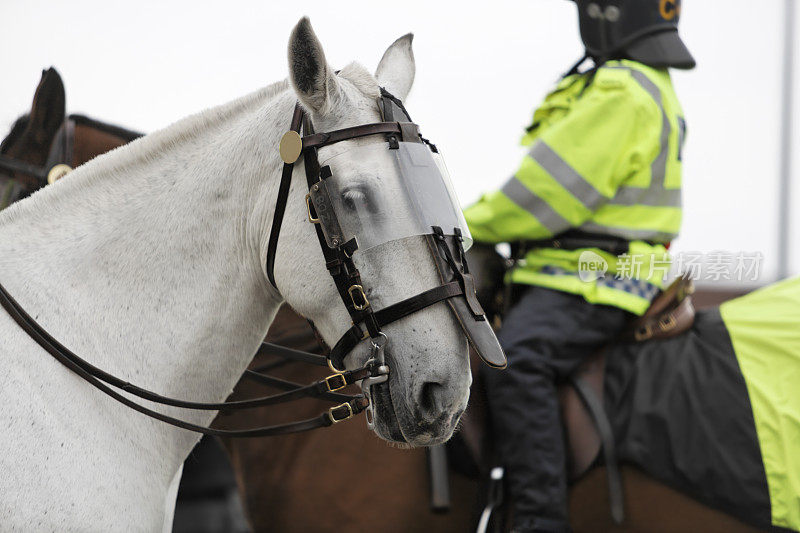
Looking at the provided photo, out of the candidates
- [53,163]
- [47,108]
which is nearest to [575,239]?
[53,163]

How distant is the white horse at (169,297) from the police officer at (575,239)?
1.08m

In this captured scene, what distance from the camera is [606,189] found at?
2785 millimetres

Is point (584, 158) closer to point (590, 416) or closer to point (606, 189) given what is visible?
point (606, 189)

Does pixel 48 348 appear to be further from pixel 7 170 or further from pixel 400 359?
pixel 7 170

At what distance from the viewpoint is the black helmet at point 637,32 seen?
3.02 m

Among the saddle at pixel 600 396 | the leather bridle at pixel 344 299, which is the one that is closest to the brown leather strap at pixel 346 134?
the leather bridle at pixel 344 299

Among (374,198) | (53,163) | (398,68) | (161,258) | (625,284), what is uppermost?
(398,68)

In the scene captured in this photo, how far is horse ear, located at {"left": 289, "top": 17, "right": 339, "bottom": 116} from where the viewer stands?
1554mm

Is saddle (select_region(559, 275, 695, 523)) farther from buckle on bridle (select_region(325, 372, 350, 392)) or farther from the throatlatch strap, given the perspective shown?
the throatlatch strap

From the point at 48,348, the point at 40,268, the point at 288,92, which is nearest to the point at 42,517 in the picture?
the point at 48,348

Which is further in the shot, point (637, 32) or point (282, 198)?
point (637, 32)

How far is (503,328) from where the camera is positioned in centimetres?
287

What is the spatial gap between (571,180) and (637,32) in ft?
2.71

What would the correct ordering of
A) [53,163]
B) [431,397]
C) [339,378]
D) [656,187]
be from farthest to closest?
1. [656,187]
2. [53,163]
3. [339,378]
4. [431,397]
